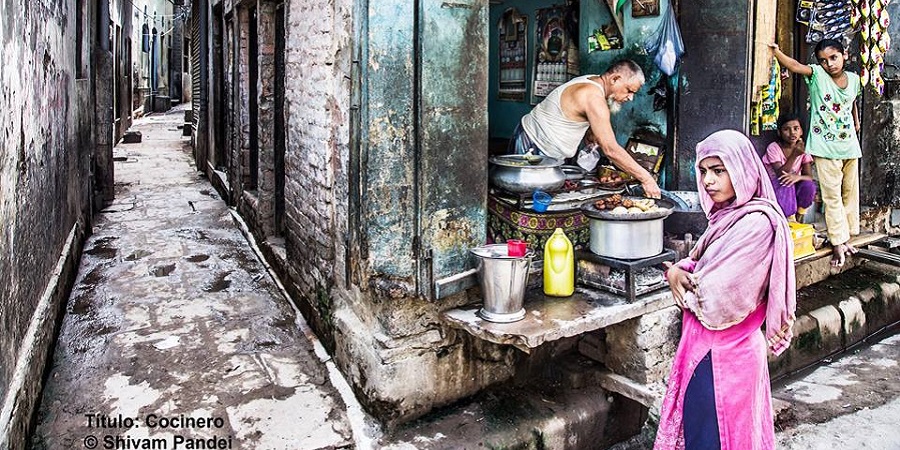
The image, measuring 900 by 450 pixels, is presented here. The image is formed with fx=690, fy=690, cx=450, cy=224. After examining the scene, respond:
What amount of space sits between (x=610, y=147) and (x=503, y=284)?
1494 millimetres

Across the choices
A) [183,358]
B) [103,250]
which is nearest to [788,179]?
[183,358]

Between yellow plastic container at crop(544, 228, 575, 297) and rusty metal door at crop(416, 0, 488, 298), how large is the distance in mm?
441

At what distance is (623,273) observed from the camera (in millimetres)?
4168

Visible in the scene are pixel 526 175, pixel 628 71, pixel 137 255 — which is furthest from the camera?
pixel 137 255

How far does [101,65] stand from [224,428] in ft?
25.1

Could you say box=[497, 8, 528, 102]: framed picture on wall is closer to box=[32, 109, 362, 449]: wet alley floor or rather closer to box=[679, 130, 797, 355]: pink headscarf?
box=[32, 109, 362, 449]: wet alley floor

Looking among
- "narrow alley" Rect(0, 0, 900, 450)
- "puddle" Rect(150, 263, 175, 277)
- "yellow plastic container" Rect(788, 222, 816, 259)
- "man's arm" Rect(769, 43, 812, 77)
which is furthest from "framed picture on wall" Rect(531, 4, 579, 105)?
"puddle" Rect(150, 263, 175, 277)

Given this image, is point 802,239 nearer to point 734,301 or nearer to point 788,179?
point 788,179

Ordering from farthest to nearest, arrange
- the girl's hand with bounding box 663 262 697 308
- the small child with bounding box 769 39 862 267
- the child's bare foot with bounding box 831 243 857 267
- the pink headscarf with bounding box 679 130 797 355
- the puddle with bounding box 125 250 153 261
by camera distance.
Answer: the puddle with bounding box 125 250 153 261 < the child's bare foot with bounding box 831 243 857 267 < the small child with bounding box 769 39 862 267 < the girl's hand with bounding box 663 262 697 308 < the pink headscarf with bounding box 679 130 797 355

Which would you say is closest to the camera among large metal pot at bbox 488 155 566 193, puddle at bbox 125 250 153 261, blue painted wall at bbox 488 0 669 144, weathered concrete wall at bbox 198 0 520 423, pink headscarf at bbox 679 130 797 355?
pink headscarf at bbox 679 130 797 355

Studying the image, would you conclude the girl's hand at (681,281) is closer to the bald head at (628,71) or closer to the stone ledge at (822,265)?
the bald head at (628,71)

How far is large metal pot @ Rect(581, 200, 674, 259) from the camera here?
162 inches

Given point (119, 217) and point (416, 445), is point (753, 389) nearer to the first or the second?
point (416, 445)

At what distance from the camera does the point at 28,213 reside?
4199mm
